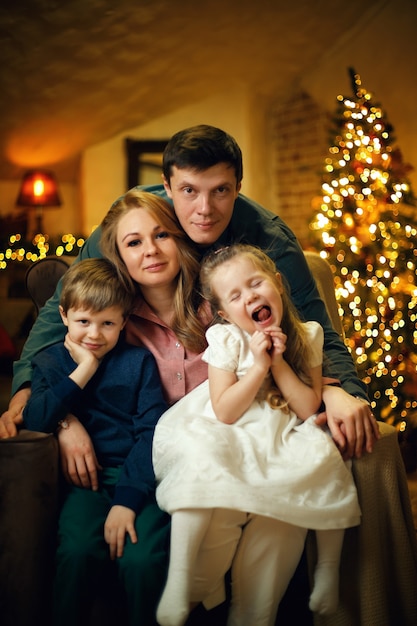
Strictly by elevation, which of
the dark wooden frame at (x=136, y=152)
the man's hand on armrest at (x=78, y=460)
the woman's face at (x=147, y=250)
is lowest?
the man's hand on armrest at (x=78, y=460)

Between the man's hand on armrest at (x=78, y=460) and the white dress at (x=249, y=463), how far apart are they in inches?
6.5

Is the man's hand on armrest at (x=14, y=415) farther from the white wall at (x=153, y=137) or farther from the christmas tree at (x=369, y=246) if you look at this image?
the white wall at (x=153, y=137)

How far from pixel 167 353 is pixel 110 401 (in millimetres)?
221

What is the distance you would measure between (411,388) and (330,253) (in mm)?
902

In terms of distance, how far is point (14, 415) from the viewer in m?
1.62

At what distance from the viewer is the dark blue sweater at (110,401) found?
1.56 meters

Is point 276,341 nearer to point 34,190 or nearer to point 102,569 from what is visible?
point 102,569

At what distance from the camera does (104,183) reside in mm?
5523

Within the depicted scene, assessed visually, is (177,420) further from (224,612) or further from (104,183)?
(104,183)

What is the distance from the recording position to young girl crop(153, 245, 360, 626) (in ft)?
4.29

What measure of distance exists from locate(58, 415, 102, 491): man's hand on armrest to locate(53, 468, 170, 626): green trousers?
0.35 ft

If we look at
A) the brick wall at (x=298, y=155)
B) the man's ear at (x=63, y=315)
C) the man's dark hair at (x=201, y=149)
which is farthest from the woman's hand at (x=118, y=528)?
the brick wall at (x=298, y=155)

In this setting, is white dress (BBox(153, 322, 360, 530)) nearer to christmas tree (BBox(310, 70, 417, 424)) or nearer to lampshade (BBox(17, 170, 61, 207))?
christmas tree (BBox(310, 70, 417, 424))

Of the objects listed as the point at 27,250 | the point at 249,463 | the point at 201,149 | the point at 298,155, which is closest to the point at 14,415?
the point at 249,463
